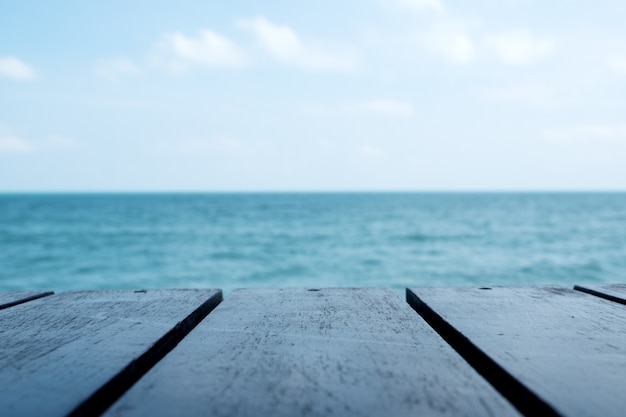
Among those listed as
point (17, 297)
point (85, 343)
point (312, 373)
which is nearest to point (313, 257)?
point (17, 297)

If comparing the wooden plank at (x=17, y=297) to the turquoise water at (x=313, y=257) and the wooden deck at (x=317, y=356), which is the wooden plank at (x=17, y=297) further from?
the turquoise water at (x=313, y=257)

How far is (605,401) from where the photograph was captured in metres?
0.67

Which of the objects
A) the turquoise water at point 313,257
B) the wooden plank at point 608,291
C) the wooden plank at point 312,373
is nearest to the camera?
the wooden plank at point 312,373

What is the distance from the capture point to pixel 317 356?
0.86 metres

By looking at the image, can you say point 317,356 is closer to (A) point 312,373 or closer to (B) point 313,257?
(A) point 312,373

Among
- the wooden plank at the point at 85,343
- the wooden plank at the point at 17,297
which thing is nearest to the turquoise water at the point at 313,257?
the wooden plank at the point at 17,297

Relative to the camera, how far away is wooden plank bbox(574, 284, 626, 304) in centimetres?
137

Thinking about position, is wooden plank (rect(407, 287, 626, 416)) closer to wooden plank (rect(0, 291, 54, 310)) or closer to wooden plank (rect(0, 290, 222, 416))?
wooden plank (rect(0, 290, 222, 416))

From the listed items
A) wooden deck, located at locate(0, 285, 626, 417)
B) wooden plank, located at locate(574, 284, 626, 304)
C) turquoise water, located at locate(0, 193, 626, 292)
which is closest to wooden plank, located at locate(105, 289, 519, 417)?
wooden deck, located at locate(0, 285, 626, 417)

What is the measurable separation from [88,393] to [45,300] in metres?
0.94

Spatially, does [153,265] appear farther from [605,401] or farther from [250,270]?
[605,401]

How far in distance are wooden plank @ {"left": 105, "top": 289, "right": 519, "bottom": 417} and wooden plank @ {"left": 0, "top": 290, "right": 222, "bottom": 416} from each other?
2.2 inches

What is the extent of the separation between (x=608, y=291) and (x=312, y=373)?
120 centimetres

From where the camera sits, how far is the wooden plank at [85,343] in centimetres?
69
